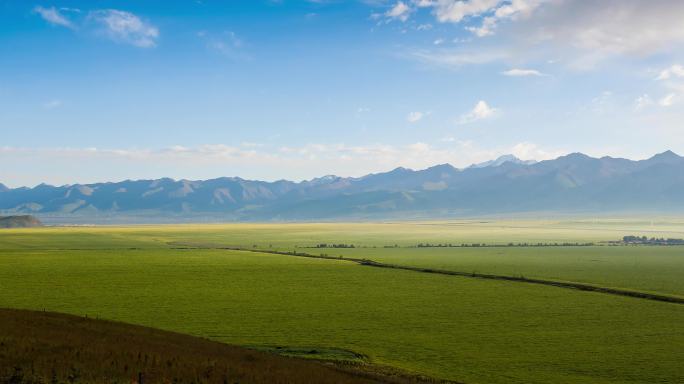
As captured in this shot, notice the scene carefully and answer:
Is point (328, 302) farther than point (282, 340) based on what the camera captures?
Yes

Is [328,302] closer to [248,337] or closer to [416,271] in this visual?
[248,337]

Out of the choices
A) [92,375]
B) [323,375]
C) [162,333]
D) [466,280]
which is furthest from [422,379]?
[466,280]

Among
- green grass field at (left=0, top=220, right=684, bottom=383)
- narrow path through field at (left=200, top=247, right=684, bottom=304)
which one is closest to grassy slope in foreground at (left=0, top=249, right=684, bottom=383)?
green grass field at (left=0, top=220, right=684, bottom=383)

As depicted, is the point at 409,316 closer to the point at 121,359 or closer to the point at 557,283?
the point at 121,359

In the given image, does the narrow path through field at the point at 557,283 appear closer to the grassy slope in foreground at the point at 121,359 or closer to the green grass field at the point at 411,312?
the green grass field at the point at 411,312

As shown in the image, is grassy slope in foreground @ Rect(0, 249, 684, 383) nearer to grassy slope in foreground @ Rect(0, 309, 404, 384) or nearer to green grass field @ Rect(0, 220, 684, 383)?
green grass field @ Rect(0, 220, 684, 383)

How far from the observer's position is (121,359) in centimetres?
1491

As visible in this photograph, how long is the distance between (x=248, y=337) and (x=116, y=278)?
33086 mm

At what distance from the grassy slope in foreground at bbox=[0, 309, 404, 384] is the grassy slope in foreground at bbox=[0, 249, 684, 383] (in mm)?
5970

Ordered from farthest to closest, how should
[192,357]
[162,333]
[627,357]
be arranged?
[627,357] < [162,333] < [192,357]

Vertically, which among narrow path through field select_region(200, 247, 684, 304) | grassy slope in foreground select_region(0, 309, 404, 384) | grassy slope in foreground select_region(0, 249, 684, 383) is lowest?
grassy slope in foreground select_region(0, 249, 684, 383)

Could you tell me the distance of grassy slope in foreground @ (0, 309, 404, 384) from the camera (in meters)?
13.1

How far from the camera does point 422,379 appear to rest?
20.4m

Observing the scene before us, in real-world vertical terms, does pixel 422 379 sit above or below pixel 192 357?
below
